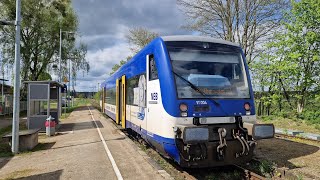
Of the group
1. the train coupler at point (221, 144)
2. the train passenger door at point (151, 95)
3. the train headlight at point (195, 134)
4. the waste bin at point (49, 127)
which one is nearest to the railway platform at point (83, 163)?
the train passenger door at point (151, 95)

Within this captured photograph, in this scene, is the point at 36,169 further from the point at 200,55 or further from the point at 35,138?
the point at 200,55

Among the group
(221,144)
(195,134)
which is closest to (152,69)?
(195,134)

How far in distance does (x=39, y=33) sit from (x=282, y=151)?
29.5 m

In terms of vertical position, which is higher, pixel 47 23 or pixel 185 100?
pixel 47 23

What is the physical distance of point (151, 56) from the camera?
26.9 feet

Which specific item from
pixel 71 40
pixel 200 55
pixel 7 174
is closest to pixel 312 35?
pixel 200 55

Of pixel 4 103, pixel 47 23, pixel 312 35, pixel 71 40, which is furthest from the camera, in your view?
pixel 71 40

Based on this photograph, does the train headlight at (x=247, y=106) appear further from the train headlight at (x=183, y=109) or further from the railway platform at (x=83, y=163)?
the railway platform at (x=83, y=163)

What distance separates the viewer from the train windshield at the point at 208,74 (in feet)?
23.0

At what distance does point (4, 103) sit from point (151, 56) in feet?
76.6

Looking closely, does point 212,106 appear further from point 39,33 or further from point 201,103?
point 39,33

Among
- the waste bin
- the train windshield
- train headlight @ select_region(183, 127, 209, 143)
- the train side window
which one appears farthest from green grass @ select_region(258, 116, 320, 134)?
the waste bin

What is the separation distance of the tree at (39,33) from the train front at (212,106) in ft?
93.9

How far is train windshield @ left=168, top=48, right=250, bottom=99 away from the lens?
23.0ft
